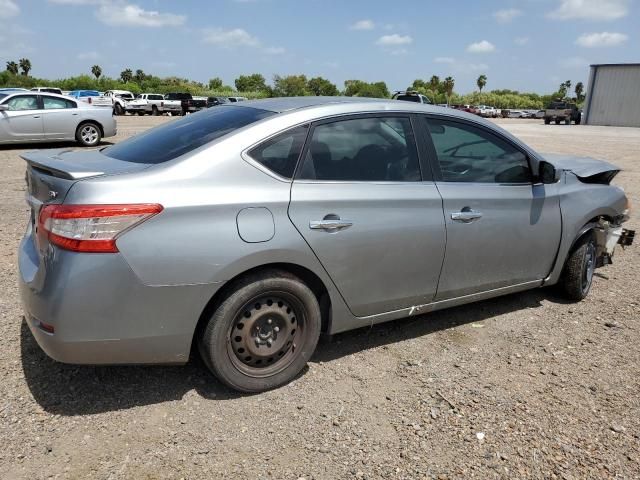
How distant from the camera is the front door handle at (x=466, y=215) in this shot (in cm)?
341

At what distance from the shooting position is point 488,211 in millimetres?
3576

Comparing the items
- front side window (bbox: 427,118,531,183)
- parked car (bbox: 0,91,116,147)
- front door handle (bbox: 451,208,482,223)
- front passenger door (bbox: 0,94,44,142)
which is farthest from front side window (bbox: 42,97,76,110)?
front door handle (bbox: 451,208,482,223)

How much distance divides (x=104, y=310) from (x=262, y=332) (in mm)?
867

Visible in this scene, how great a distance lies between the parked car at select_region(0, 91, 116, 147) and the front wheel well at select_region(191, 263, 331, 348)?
12.3 m

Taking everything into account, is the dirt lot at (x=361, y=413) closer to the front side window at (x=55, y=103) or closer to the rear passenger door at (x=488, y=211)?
the rear passenger door at (x=488, y=211)

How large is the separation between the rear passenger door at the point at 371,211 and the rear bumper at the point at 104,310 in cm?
76

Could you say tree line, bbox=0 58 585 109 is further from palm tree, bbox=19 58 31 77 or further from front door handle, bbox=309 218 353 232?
front door handle, bbox=309 218 353 232

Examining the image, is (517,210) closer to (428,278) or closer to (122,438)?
(428,278)

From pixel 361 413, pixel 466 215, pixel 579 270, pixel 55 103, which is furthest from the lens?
pixel 55 103

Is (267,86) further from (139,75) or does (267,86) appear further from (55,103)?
(55,103)

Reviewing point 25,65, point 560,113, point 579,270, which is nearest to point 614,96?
point 560,113

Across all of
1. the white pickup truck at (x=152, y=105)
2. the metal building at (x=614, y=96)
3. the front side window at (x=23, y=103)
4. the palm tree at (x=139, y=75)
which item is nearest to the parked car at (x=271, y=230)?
the front side window at (x=23, y=103)

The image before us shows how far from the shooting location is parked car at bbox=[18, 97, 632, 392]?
8.02ft

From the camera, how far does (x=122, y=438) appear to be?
2.53 meters
